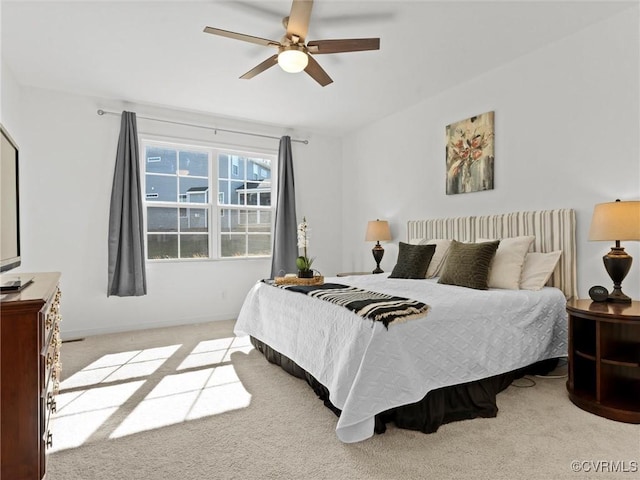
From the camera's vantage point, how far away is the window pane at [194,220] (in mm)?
4859

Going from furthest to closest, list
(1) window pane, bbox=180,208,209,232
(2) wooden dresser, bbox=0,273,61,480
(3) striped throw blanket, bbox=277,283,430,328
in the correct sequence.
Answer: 1. (1) window pane, bbox=180,208,209,232
2. (3) striped throw blanket, bbox=277,283,430,328
3. (2) wooden dresser, bbox=0,273,61,480

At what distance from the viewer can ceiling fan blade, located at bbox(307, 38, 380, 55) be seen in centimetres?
248

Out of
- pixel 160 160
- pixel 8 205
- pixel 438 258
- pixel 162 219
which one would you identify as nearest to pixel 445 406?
pixel 438 258

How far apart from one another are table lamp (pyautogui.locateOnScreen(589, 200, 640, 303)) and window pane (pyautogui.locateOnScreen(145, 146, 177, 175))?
446cm

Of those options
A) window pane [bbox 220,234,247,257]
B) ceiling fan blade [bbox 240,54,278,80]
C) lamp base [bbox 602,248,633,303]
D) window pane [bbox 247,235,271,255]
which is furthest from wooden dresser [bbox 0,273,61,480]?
window pane [bbox 247,235,271,255]

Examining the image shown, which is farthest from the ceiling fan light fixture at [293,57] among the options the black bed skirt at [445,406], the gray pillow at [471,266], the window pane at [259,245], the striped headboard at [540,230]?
the window pane at [259,245]

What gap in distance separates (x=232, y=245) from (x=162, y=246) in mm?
899

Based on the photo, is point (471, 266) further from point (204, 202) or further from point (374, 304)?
point (204, 202)

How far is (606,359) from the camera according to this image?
224 cm

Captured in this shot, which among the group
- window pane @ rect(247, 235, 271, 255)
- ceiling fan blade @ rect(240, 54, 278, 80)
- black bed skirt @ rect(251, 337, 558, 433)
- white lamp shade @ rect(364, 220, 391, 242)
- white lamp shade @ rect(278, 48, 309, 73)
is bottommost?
black bed skirt @ rect(251, 337, 558, 433)

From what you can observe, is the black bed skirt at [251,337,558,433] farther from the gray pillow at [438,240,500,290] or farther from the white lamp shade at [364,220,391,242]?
the white lamp shade at [364,220,391,242]

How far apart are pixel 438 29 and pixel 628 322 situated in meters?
2.37

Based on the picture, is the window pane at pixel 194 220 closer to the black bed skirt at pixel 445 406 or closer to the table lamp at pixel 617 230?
the black bed skirt at pixel 445 406

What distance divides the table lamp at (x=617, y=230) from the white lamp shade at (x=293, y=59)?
223cm
